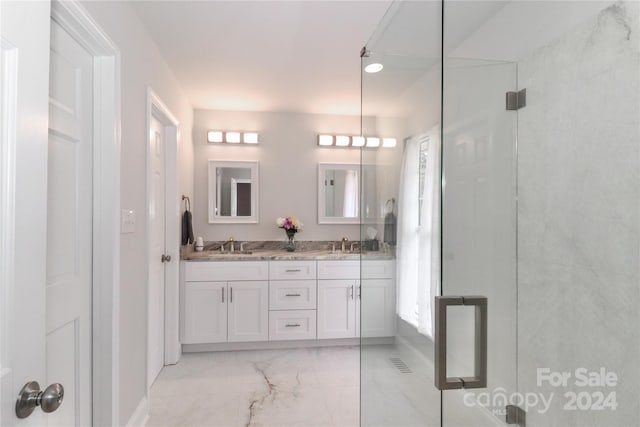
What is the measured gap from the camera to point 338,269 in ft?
11.1

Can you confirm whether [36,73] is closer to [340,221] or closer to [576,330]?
[576,330]

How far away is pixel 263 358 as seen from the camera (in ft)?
10.2

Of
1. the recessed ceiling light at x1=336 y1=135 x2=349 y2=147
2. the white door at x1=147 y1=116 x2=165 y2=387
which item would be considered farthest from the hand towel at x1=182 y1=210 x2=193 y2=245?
the recessed ceiling light at x1=336 y1=135 x2=349 y2=147

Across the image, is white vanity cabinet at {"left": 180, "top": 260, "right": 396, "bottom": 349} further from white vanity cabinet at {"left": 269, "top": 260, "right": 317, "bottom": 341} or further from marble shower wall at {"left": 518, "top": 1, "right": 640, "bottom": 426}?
marble shower wall at {"left": 518, "top": 1, "right": 640, "bottom": 426}

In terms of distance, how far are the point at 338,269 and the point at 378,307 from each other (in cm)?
187

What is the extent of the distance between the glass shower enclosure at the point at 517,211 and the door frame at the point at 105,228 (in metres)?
1.26

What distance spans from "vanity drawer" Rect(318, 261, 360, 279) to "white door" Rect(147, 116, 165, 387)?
137cm

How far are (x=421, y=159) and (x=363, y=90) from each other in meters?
0.72

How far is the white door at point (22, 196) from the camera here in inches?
27.6

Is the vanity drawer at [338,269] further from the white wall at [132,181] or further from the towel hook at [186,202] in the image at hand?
the white wall at [132,181]

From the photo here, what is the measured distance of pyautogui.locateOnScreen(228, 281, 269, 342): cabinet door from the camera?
3234 mm

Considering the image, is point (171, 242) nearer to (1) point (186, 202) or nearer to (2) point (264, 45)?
(1) point (186, 202)

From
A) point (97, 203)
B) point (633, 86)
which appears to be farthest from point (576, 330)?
point (97, 203)

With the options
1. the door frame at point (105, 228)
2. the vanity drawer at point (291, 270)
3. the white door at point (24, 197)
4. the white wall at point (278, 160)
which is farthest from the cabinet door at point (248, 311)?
the white door at point (24, 197)
